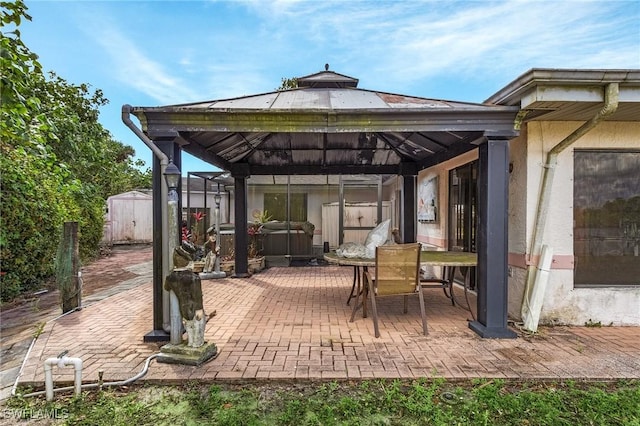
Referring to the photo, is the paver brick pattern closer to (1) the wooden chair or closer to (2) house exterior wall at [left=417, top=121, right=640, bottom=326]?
(2) house exterior wall at [left=417, top=121, right=640, bottom=326]

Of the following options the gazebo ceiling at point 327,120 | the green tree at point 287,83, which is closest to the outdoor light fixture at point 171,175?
the gazebo ceiling at point 327,120

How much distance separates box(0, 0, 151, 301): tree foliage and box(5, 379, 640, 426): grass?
121 inches

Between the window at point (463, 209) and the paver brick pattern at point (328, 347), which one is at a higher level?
the window at point (463, 209)

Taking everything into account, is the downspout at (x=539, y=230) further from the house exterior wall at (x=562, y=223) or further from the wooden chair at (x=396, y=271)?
the wooden chair at (x=396, y=271)

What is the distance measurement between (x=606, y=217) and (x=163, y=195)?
5187 mm

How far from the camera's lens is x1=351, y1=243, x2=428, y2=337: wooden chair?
379cm

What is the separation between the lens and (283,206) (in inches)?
431

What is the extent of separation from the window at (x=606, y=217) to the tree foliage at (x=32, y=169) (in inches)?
250

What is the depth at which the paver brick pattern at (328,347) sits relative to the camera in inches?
110

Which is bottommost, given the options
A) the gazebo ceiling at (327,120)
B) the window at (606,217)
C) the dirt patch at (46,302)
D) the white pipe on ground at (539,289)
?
the dirt patch at (46,302)

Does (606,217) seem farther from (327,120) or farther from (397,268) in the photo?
(327,120)

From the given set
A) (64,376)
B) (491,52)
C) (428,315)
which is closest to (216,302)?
(64,376)

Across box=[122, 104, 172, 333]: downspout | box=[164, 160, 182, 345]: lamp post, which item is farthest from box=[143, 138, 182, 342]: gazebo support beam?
box=[164, 160, 182, 345]: lamp post

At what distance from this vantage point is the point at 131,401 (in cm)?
244
